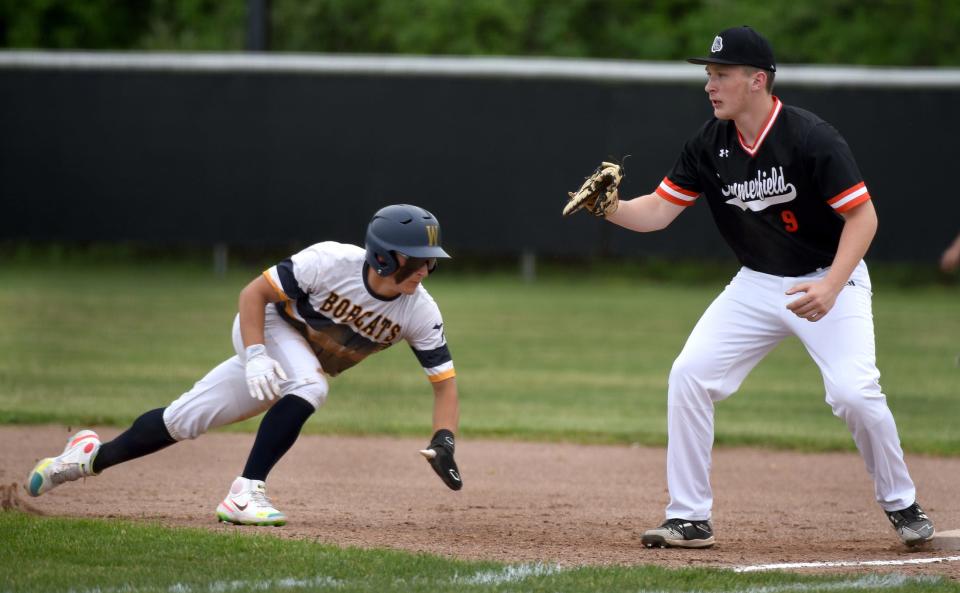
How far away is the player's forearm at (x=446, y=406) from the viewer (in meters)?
5.58

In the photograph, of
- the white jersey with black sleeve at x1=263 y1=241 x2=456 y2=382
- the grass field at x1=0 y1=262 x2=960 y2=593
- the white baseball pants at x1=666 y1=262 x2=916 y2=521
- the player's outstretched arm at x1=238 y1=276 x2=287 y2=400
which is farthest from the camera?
the white jersey with black sleeve at x1=263 y1=241 x2=456 y2=382

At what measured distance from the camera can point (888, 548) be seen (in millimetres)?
5387

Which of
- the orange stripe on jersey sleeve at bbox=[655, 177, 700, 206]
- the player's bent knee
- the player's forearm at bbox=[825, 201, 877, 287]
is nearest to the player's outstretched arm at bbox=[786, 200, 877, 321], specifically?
the player's forearm at bbox=[825, 201, 877, 287]

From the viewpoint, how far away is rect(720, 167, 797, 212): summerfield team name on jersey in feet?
16.7

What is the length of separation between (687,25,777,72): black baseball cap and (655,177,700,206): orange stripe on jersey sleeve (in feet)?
2.07

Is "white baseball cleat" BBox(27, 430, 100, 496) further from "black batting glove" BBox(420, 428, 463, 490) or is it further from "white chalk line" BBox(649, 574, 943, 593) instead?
"white chalk line" BBox(649, 574, 943, 593)

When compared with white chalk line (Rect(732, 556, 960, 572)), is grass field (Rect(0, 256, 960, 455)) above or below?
below

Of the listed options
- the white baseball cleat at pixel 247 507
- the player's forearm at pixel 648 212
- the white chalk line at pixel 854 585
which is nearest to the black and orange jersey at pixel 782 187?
the player's forearm at pixel 648 212

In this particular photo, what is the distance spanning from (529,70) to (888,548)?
45.2 ft

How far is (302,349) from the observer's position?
551cm

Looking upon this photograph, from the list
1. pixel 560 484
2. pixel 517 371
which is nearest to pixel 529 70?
pixel 517 371

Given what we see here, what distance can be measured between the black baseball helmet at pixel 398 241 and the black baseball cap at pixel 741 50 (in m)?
1.30

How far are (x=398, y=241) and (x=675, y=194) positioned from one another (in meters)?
1.24

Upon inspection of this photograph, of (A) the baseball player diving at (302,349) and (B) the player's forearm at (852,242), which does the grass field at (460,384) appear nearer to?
(A) the baseball player diving at (302,349)
